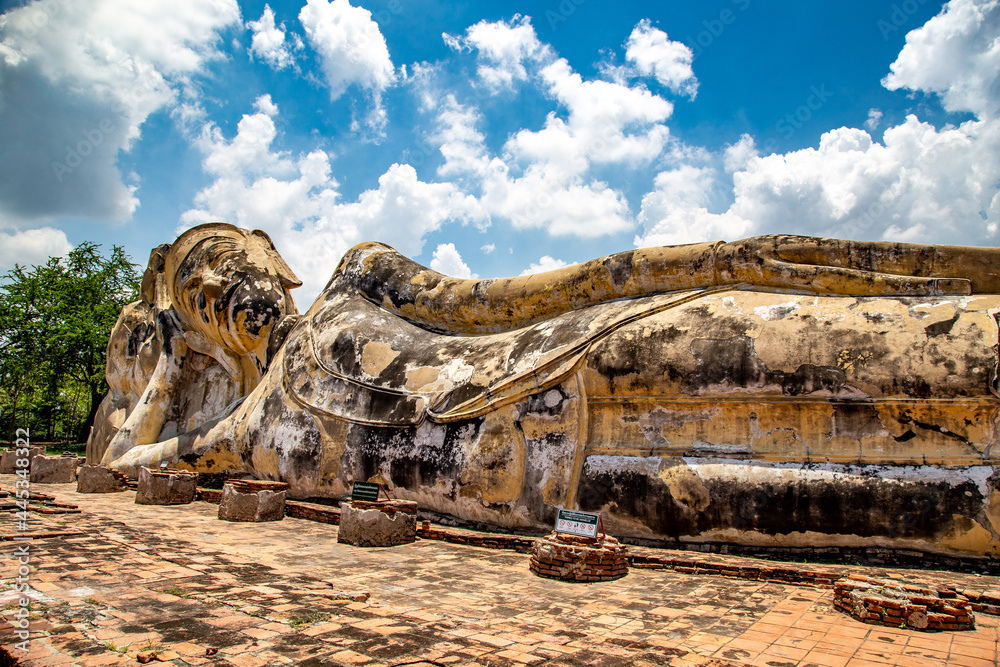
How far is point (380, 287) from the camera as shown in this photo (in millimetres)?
8227

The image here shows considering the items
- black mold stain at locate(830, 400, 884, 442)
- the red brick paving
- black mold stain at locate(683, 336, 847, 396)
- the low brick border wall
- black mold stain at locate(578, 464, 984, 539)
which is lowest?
the red brick paving

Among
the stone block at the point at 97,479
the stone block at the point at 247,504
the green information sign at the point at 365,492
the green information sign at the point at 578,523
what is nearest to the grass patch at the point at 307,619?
the green information sign at the point at 578,523

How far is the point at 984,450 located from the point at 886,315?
3.74ft

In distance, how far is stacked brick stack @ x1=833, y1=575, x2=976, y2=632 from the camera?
10.3 feet

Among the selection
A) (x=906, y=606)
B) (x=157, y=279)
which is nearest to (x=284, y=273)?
(x=157, y=279)

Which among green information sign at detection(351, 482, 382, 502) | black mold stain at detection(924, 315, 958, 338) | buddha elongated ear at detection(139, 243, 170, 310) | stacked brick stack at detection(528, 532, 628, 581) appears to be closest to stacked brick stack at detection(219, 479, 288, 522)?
green information sign at detection(351, 482, 382, 502)

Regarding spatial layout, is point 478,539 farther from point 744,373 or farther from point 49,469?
point 49,469

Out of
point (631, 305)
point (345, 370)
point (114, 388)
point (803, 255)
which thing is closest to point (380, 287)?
point (345, 370)

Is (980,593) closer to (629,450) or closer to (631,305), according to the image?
(629,450)

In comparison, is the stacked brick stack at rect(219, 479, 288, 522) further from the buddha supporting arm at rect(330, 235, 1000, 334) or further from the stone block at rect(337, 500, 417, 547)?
the buddha supporting arm at rect(330, 235, 1000, 334)

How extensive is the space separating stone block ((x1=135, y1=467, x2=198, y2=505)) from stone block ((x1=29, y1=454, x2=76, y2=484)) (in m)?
3.34

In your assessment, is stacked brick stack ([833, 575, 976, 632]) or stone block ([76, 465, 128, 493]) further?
stone block ([76, 465, 128, 493])

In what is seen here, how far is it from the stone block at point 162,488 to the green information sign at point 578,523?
17.3ft

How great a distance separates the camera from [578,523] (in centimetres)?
454
